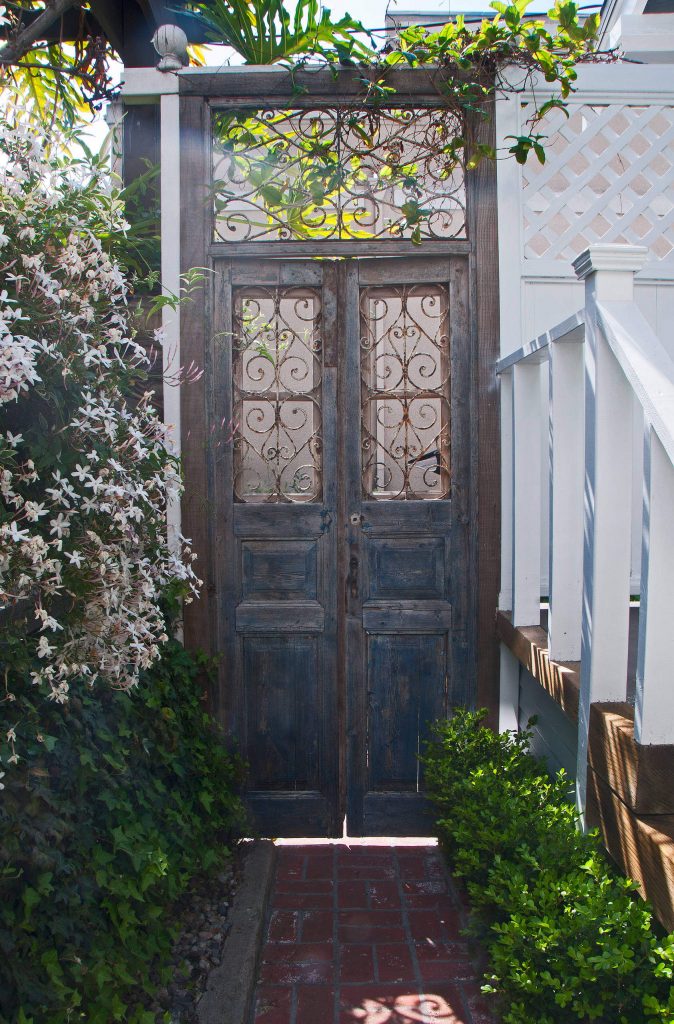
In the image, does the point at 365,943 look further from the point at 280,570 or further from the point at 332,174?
the point at 332,174

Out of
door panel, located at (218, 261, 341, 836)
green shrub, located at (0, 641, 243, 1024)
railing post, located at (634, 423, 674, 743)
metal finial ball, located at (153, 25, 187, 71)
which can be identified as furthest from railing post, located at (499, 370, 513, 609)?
metal finial ball, located at (153, 25, 187, 71)

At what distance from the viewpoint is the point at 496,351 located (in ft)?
12.6

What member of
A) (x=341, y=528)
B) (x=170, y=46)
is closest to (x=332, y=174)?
(x=170, y=46)

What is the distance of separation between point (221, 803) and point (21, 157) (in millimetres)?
2523

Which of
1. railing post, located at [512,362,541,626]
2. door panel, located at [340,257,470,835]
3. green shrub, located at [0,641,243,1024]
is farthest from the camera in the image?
door panel, located at [340,257,470,835]

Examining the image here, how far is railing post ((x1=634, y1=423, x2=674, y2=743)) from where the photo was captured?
194cm

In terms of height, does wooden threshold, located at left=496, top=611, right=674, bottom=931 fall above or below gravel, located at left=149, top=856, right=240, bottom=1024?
above

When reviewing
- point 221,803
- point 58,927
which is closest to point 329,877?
point 221,803

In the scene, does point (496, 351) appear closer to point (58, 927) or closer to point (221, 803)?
point (221, 803)

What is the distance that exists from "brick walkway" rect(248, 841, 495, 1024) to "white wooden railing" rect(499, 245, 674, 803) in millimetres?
946

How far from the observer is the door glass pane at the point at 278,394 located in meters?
3.95

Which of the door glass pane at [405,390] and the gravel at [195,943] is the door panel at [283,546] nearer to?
the door glass pane at [405,390]

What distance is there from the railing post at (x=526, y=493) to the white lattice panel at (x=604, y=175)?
747 millimetres

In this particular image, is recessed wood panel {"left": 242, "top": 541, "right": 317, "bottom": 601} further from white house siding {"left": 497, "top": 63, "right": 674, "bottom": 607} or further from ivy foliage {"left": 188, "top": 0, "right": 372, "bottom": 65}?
ivy foliage {"left": 188, "top": 0, "right": 372, "bottom": 65}
